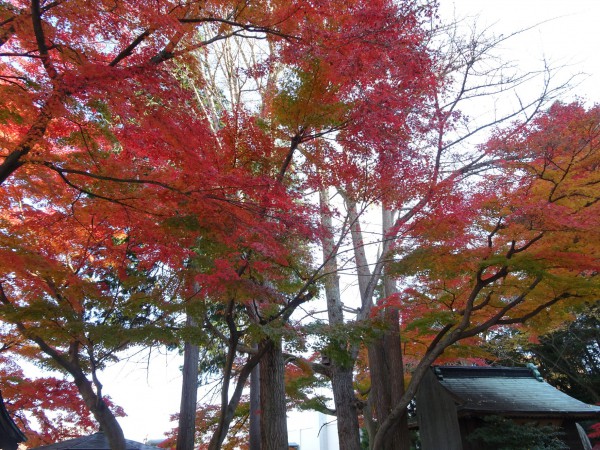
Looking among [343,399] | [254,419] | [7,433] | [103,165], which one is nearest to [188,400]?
[254,419]

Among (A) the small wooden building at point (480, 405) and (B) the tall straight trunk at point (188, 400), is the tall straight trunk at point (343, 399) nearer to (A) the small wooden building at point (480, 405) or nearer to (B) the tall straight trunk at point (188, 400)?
(A) the small wooden building at point (480, 405)

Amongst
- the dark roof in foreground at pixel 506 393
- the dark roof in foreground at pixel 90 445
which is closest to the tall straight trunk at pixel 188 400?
the dark roof in foreground at pixel 90 445

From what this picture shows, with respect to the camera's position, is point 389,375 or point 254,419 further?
point 254,419

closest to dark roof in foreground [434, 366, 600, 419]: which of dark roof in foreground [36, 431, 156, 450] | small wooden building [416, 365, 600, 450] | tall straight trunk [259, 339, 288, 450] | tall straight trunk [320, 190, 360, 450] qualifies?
small wooden building [416, 365, 600, 450]

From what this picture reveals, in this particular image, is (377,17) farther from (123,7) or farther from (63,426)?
(63,426)

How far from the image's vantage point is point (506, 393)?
38.8 feet

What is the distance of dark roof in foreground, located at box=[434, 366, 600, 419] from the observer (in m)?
10.6

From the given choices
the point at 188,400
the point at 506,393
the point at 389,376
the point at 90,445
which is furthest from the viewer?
the point at 506,393

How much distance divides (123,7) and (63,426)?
37.3ft

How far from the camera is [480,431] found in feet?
32.9

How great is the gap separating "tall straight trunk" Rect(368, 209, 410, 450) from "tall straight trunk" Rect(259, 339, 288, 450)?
8.00ft

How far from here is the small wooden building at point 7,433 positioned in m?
7.71

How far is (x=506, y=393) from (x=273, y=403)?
6.48m

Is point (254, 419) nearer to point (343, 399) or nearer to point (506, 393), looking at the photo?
point (343, 399)
